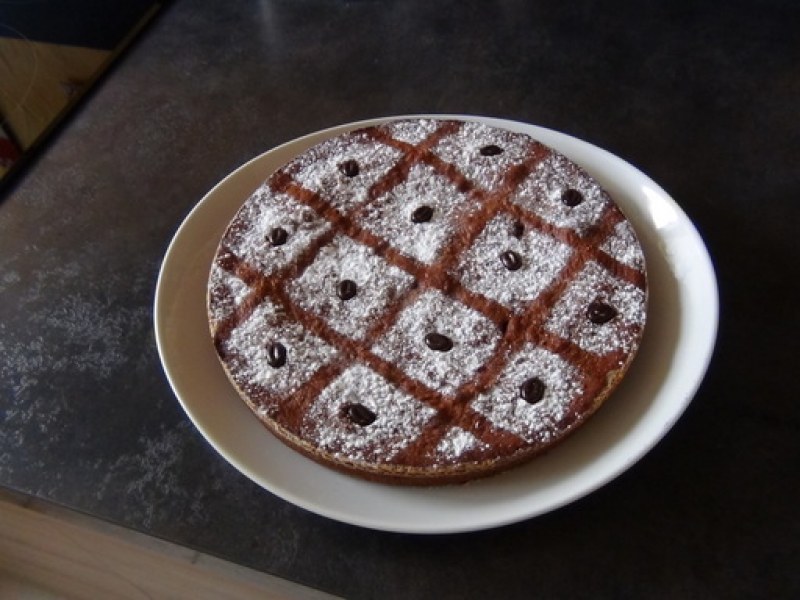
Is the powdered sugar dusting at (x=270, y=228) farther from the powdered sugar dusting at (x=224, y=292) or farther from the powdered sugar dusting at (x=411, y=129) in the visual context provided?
the powdered sugar dusting at (x=411, y=129)

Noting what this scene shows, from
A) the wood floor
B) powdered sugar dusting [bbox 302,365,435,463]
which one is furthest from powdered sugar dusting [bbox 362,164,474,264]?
the wood floor

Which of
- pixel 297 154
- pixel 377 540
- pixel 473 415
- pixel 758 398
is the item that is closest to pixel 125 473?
pixel 377 540

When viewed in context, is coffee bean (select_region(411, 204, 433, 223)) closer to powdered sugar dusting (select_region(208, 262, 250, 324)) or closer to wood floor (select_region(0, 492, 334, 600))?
powdered sugar dusting (select_region(208, 262, 250, 324))

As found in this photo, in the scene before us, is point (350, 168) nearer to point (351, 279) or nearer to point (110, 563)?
point (351, 279)

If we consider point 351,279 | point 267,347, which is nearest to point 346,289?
point 351,279

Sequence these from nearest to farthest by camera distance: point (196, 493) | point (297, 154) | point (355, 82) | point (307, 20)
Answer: point (196, 493) → point (297, 154) → point (355, 82) → point (307, 20)

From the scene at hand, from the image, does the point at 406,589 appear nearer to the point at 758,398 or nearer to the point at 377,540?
the point at 377,540

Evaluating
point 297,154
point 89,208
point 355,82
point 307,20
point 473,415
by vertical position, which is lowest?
point 473,415

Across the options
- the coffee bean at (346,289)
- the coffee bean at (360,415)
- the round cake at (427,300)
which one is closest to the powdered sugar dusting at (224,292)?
the round cake at (427,300)
